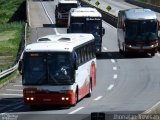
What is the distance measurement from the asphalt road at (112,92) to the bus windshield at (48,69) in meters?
1.04

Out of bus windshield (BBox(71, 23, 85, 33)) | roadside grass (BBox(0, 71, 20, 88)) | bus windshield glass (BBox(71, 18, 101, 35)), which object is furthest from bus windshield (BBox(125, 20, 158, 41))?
roadside grass (BBox(0, 71, 20, 88))

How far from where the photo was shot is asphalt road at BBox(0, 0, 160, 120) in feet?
78.8

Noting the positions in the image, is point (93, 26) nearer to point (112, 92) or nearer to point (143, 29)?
point (143, 29)

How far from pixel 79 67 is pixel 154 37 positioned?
62.4 ft

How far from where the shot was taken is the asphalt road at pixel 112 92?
24016 mm

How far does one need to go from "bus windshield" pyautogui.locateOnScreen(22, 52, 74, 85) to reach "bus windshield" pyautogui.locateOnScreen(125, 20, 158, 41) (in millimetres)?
19906

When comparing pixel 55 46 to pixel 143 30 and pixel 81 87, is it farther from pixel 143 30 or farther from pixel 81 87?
pixel 143 30

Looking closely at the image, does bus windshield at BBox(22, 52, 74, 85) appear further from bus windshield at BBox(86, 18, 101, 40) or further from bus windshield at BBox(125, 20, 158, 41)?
bus windshield at BBox(125, 20, 158, 41)

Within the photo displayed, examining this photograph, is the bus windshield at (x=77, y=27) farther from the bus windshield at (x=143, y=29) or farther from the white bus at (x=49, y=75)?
the white bus at (x=49, y=75)

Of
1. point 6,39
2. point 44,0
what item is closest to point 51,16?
point 6,39

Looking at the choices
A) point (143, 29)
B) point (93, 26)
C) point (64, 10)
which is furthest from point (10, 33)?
point (143, 29)

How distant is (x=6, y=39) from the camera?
68.4 m

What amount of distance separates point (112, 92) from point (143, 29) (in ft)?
49.1

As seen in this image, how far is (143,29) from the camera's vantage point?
4466 cm
